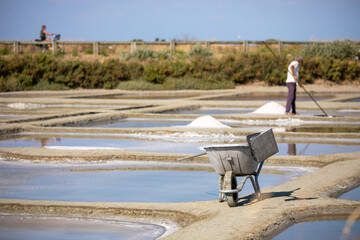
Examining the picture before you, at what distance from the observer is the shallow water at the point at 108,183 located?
24.8 ft

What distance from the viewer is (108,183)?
8.38 metres

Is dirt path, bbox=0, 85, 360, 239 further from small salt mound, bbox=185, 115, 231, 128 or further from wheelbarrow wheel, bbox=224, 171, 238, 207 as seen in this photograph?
small salt mound, bbox=185, 115, 231, 128

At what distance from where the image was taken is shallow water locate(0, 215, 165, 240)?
19.3 ft

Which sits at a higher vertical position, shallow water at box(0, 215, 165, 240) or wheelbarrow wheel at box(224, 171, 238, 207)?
wheelbarrow wheel at box(224, 171, 238, 207)

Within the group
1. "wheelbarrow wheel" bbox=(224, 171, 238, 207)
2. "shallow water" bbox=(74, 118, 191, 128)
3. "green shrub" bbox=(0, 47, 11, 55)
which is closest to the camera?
"wheelbarrow wheel" bbox=(224, 171, 238, 207)

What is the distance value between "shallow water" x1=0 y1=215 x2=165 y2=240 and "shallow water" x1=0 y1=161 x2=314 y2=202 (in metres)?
0.93

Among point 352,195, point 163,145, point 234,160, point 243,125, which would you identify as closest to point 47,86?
point 243,125

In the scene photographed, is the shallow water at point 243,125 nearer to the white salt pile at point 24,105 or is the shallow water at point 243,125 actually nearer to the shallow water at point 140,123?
the shallow water at point 140,123

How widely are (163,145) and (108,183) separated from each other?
3484 millimetres

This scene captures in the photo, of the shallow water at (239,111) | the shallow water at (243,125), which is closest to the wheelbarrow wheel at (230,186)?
the shallow water at (243,125)

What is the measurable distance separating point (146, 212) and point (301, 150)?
5.13 m

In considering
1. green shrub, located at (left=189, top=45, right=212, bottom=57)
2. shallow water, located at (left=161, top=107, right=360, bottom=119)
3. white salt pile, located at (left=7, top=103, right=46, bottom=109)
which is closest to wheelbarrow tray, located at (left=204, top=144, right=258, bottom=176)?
shallow water, located at (left=161, top=107, right=360, bottom=119)

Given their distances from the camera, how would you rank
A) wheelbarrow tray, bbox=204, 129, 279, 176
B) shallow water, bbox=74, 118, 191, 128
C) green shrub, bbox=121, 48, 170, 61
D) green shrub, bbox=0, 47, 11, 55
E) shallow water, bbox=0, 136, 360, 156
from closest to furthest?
wheelbarrow tray, bbox=204, 129, 279, 176
shallow water, bbox=0, 136, 360, 156
shallow water, bbox=74, 118, 191, 128
green shrub, bbox=121, 48, 170, 61
green shrub, bbox=0, 47, 11, 55

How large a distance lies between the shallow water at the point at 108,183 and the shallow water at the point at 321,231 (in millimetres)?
1610
